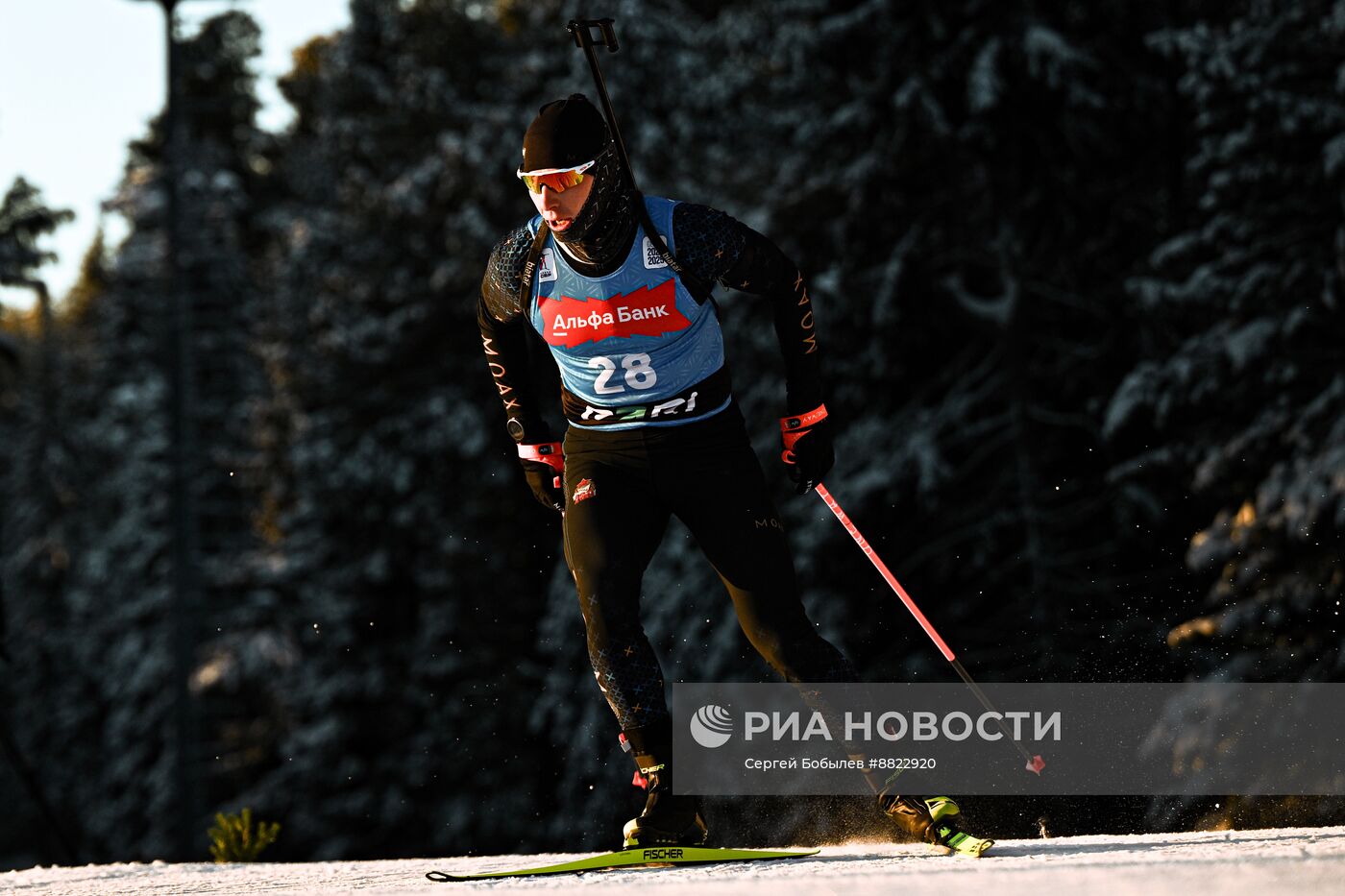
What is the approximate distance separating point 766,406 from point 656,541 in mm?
12589

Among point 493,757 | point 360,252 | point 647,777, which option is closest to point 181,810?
point 493,757

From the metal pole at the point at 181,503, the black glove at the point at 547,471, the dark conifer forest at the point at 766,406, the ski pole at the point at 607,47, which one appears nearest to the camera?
the ski pole at the point at 607,47

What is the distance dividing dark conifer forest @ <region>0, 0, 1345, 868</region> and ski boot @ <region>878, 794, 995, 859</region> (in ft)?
14.0

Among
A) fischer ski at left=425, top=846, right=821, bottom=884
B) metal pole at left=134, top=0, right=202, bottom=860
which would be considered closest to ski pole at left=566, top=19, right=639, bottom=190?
fischer ski at left=425, top=846, right=821, bottom=884

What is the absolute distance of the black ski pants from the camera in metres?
5.71

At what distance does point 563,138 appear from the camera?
18.1 feet

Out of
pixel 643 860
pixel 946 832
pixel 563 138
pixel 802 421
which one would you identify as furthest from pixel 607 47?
pixel 946 832

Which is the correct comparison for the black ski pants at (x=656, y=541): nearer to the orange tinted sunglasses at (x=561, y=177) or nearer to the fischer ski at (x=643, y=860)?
the fischer ski at (x=643, y=860)

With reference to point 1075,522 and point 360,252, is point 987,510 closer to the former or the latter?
point 1075,522

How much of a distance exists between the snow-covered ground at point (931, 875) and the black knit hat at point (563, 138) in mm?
2286

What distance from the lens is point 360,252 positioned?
27.8m

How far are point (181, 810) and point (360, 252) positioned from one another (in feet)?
34.0

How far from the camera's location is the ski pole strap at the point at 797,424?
5.95 metres

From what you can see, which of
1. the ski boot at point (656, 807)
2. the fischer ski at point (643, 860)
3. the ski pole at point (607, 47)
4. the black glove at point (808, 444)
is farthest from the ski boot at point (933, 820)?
the ski pole at point (607, 47)
